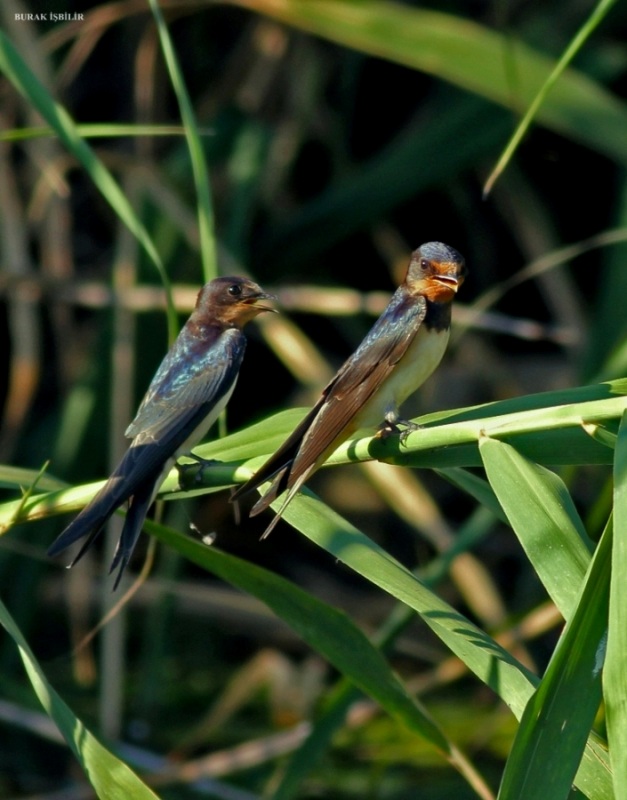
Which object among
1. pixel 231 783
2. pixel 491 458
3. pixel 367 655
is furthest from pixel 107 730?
pixel 491 458

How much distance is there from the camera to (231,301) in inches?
89.8

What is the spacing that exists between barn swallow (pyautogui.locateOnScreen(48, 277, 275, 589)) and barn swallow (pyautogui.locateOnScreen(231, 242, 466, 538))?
20 centimetres

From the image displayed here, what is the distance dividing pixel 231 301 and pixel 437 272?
434 millimetres

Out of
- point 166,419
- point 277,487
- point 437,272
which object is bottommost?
point 277,487

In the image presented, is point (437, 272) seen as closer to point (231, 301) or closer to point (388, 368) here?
point (388, 368)

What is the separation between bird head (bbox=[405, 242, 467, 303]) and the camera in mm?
2014

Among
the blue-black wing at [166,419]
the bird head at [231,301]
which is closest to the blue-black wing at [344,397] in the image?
the blue-black wing at [166,419]

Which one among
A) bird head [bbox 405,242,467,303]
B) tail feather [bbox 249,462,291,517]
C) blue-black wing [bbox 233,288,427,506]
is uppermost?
bird head [bbox 405,242,467,303]

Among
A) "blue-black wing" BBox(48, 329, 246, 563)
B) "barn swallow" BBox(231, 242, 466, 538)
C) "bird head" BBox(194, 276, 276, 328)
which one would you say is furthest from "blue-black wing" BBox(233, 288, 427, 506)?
"bird head" BBox(194, 276, 276, 328)

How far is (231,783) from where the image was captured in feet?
12.1

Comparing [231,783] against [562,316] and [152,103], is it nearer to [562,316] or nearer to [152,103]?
[562,316]

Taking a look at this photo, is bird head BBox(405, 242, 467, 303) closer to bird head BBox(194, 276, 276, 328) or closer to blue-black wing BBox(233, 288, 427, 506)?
blue-black wing BBox(233, 288, 427, 506)

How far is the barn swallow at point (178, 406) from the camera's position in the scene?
1.47 m

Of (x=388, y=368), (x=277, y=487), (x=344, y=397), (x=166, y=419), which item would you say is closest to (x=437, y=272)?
(x=388, y=368)
